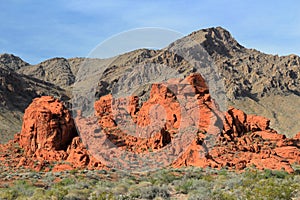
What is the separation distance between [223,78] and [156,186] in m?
112

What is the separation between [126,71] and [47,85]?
100 ft

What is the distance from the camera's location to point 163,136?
34.5 metres

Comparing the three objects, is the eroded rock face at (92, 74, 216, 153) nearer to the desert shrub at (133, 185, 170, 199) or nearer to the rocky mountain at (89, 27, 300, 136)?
the desert shrub at (133, 185, 170, 199)

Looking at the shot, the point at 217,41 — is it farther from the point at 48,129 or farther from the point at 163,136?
the point at 48,129

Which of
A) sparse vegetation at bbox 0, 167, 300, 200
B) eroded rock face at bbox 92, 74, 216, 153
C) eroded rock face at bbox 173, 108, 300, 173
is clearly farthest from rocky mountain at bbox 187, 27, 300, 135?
sparse vegetation at bbox 0, 167, 300, 200

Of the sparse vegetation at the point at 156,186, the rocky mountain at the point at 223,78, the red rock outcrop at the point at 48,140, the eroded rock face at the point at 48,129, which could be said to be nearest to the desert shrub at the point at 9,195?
the sparse vegetation at the point at 156,186

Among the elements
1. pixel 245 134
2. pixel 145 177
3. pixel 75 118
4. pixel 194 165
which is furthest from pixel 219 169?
pixel 75 118

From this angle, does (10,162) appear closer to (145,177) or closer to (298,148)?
(145,177)

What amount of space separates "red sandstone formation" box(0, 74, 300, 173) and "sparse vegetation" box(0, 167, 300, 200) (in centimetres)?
355

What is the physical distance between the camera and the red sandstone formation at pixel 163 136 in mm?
33062

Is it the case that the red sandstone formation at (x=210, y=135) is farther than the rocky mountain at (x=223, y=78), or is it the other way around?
the rocky mountain at (x=223, y=78)

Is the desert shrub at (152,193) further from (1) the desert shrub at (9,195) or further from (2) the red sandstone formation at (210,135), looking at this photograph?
(2) the red sandstone formation at (210,135)

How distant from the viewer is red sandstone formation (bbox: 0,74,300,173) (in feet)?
108

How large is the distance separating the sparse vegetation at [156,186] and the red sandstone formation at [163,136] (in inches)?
140
